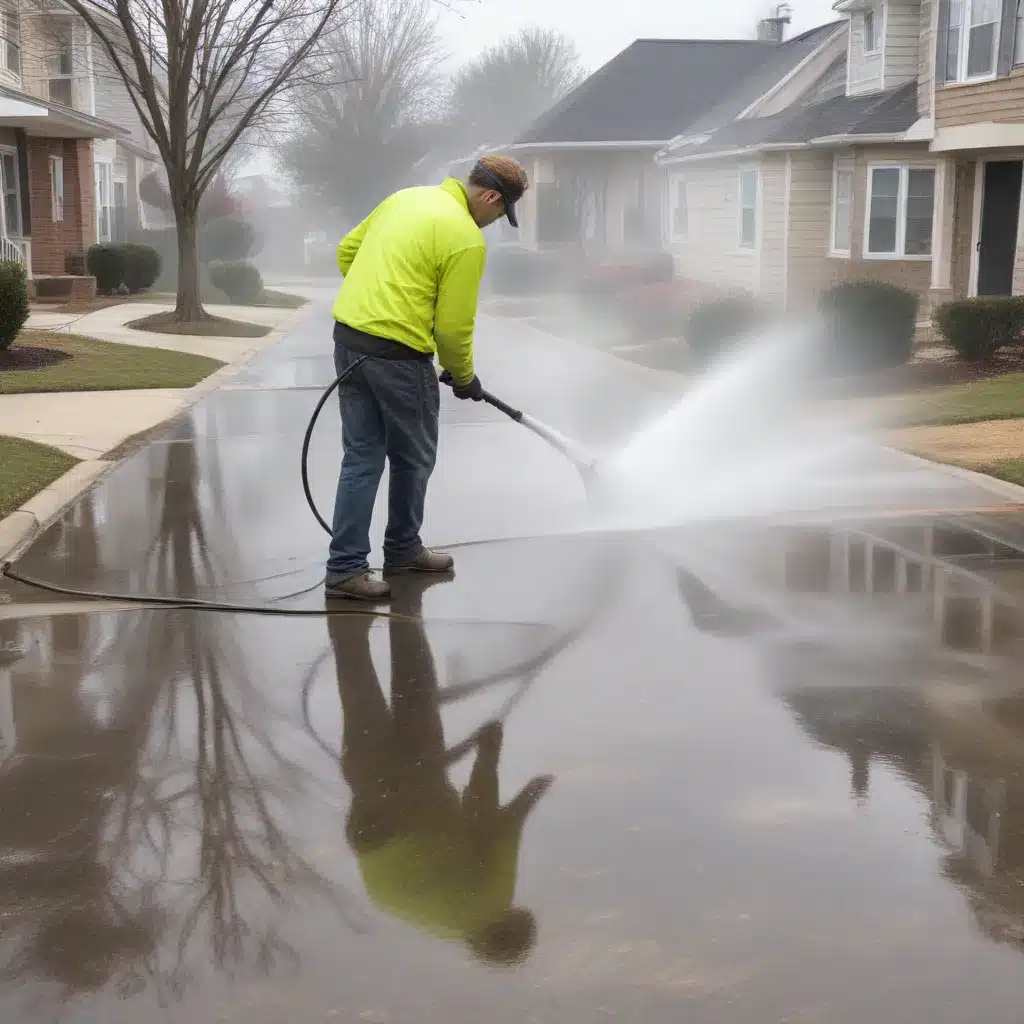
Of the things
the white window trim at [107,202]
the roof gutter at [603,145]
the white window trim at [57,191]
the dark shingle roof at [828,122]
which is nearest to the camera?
the dark shingle roof at [828,122]

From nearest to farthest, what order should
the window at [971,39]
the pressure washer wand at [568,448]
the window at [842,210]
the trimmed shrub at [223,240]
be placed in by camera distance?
the pressure washer wand at [568,448] → the window at [971,39] → the window at [842,210] → the trimmed shrub at [223,240]

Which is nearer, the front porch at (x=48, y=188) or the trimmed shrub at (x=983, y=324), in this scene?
the trimmed shrub at (x=983, y=324)

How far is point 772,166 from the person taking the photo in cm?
2741

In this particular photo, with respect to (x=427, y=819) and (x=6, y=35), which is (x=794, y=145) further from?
(x=427, y=819)

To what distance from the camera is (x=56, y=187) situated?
3262 centimetres

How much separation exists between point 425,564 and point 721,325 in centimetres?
1165

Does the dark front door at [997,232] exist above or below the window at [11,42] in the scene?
below

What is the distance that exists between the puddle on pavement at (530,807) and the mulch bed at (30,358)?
10770 mm

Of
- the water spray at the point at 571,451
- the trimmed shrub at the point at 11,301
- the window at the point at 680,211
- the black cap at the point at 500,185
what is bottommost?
the water spray at the point at 571,451

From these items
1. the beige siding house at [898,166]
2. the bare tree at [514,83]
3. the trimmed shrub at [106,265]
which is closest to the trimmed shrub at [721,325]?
the beige siding house at [898,166]

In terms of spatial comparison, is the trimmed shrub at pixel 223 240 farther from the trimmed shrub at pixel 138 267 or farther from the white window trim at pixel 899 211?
the white window trim at pixel 899 211

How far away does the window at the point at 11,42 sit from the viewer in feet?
98.1

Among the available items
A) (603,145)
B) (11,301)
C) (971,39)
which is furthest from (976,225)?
(603,145)

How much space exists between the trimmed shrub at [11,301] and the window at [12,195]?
1414 centimetres
